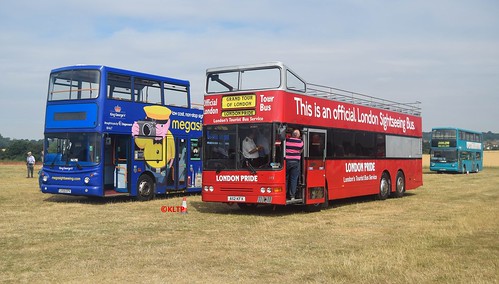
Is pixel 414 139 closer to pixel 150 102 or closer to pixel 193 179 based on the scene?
pixel 193 179

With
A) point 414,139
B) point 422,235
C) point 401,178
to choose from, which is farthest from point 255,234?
point 414,139

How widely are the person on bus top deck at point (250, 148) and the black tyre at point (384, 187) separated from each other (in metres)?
7.18

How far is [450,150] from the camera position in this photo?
156 ft

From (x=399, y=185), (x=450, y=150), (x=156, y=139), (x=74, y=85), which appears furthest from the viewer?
(x=450, y=150)

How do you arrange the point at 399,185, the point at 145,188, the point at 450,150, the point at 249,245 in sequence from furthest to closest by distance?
the point at 450,150 → the point at 399,185 → the point at 145,188 → the point at 249,245

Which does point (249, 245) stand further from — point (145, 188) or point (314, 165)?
point (145, 188)

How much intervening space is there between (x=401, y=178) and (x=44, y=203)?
42.0ft

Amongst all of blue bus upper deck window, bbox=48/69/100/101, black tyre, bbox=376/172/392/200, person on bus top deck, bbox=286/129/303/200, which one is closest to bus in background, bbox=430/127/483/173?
black tyre, bbox=376/172/392/200

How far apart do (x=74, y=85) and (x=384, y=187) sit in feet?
36.2

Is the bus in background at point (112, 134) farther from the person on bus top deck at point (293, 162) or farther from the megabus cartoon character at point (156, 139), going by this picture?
the person on bus top deck at point (293, 162)

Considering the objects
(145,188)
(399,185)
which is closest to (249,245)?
(145,188)

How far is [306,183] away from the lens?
49.2 feet

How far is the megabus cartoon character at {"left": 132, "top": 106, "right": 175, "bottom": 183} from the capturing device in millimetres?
19250

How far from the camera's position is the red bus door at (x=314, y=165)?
592 inches
